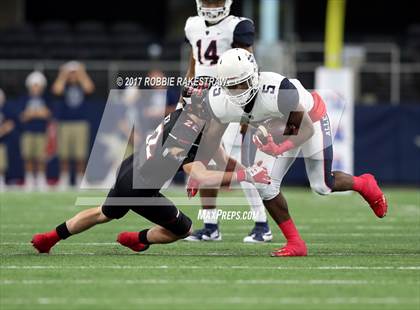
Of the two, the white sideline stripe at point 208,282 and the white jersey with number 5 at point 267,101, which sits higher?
the white jersey with number 5 at point 267,101

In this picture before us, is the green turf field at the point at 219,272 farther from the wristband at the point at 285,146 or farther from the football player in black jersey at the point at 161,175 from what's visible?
the wristband at the point at 285,146

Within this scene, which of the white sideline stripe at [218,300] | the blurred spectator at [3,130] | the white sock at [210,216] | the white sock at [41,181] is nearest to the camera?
the white sideline stripe at [218,300]

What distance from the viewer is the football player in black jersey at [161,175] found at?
6312 mm

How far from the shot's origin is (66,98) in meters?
14.6

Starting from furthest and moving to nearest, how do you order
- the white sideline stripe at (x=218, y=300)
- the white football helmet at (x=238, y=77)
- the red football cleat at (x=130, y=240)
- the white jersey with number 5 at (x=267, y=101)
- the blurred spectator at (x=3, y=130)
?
1. the blurred spectator at (x=3, y=130)
2. the red football cleat at (x=130, y=240)
3. the white jersey with number 5 at (x=267, y=101)
4. the white football helmet at (x=238, y=77)
5. the white sideline stripe at (x=218, y=300)

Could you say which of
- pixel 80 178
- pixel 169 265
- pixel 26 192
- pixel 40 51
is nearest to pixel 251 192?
pixel 169 265

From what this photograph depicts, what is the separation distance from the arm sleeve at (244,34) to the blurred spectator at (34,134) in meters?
6.84

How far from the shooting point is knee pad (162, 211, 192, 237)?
21.2ft

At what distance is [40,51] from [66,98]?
1810 mm

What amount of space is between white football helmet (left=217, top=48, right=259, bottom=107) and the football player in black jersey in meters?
0.28

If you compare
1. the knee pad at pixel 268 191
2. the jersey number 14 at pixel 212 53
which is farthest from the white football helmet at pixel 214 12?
the knee pad at pixel 268 191

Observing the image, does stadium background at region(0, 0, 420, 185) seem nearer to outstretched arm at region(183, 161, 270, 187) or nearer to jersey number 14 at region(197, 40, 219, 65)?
jersey number 14 at region(197, 40, 219, 65)

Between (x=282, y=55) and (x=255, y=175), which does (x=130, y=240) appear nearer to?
(x=255, y=175)

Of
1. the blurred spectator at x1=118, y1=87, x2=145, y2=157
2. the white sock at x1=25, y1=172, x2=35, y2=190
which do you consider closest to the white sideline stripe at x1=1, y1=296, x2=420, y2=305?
the blurred spectator at x1=118, y1=87, x2=145, y2=157
